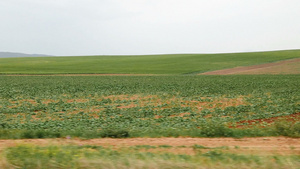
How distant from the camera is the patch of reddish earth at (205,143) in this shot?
307 inches

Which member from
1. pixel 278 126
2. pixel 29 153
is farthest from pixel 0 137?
pixel 278 126

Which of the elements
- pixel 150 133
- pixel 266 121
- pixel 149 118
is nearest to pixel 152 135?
→ pixel 150 133

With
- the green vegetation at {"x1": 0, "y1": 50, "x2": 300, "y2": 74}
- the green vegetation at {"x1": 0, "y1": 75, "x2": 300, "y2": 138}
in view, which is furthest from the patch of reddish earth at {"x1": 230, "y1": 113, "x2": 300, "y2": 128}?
the green vegetation at {"x1": 0, "y1": 50, "x2": 300, "y2": 74}

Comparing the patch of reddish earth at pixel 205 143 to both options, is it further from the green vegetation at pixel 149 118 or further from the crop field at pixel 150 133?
the green vegetation at pixel 149 118

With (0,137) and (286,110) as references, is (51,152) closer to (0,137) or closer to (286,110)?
(0,137)

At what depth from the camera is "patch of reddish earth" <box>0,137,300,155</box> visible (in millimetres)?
7789

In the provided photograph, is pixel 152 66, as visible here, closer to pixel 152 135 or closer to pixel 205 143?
pixel 152 135

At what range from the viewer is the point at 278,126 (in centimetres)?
1066

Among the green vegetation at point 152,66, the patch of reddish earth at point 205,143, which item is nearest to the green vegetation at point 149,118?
the patch of reddish earth at point 205,143

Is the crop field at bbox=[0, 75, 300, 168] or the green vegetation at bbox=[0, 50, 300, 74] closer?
the crop field at bbox=[0, 75, 300, 168]

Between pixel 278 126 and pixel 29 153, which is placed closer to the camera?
pixel 29 153

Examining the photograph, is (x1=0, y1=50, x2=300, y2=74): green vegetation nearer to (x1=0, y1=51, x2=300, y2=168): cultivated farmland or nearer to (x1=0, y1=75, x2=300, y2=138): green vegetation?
(x1=0, y1=75, x2=300, y2=138): green vegetation

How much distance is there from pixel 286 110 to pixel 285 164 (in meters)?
12.8

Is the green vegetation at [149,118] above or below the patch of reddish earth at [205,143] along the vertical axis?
below
